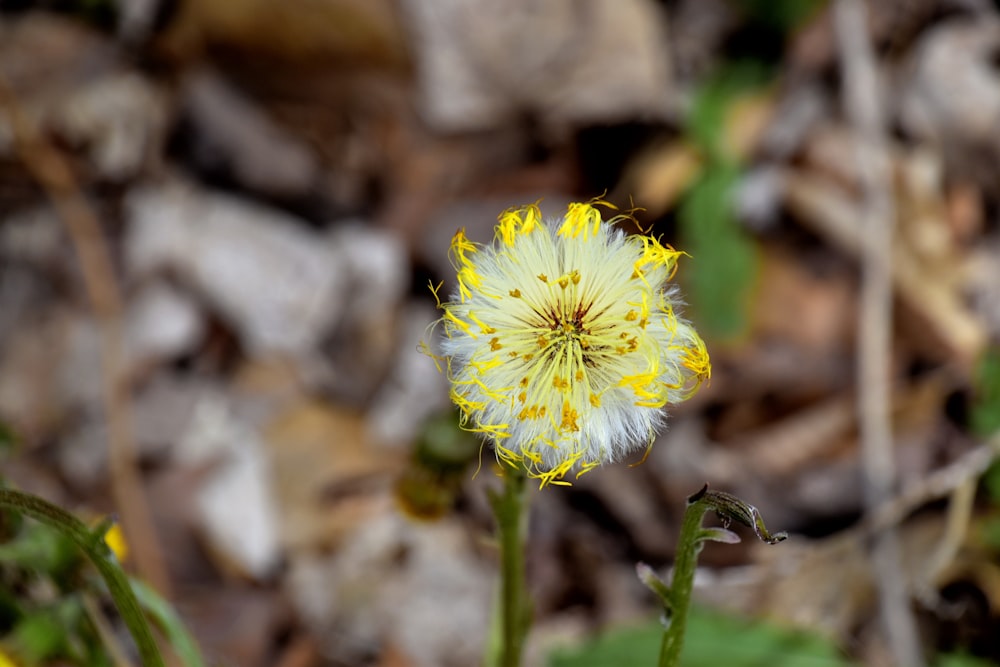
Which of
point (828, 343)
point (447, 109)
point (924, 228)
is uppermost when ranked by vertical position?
point (447, 109)

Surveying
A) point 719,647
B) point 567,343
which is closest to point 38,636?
point 567,343

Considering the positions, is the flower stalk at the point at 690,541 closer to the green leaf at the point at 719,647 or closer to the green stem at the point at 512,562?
the green stem at the point at 512,562

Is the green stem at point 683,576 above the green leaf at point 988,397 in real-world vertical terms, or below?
below

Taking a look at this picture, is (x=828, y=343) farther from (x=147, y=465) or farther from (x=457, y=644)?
(x=147, y=465)

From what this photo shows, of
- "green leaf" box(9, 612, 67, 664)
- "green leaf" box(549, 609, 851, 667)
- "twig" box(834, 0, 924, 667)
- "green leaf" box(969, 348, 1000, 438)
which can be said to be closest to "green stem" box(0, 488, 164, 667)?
"green leaf" box(9, 612, 67, 664)

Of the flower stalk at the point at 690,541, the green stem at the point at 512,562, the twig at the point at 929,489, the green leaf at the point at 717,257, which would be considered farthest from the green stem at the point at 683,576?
the green leaf at the point at 717,257

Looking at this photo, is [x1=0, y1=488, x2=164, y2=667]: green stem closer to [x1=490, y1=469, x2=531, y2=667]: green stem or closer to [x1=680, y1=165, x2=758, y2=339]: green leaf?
[x1=490, y1=469, x2=531, y2=667]: green stem

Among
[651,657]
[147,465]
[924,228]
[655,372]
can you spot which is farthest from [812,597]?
[147,465]
